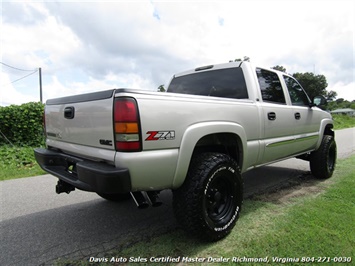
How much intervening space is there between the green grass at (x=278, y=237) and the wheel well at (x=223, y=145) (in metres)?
0.75

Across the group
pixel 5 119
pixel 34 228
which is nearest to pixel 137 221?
pixel 34 228

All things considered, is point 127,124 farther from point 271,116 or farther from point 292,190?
point 292,190

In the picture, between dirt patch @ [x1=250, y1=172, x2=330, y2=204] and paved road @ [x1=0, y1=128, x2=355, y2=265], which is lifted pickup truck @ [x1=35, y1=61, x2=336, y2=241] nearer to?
Answer: paved road @ [x1=0, y1=128, x2=355, y2=265]

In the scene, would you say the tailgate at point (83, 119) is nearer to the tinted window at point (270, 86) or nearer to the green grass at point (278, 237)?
the green grass at point (278, 237)

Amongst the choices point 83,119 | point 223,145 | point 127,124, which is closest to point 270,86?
point 223,145

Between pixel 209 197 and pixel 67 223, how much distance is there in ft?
5.85

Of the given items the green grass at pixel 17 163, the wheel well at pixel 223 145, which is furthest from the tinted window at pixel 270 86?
the green grass at pixel 17 163

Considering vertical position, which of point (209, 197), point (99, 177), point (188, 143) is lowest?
point (209, 197)

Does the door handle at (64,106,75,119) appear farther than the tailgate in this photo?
Yes

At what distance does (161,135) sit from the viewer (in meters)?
2.13

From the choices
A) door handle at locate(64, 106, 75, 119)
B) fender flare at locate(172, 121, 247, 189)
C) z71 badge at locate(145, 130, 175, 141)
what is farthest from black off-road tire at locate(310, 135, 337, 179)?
door handle at locate(64, 106, 75, 119)

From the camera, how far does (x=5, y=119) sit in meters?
8.21

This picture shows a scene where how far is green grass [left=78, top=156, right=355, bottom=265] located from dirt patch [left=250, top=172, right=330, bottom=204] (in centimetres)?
23

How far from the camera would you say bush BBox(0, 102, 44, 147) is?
8241mm
